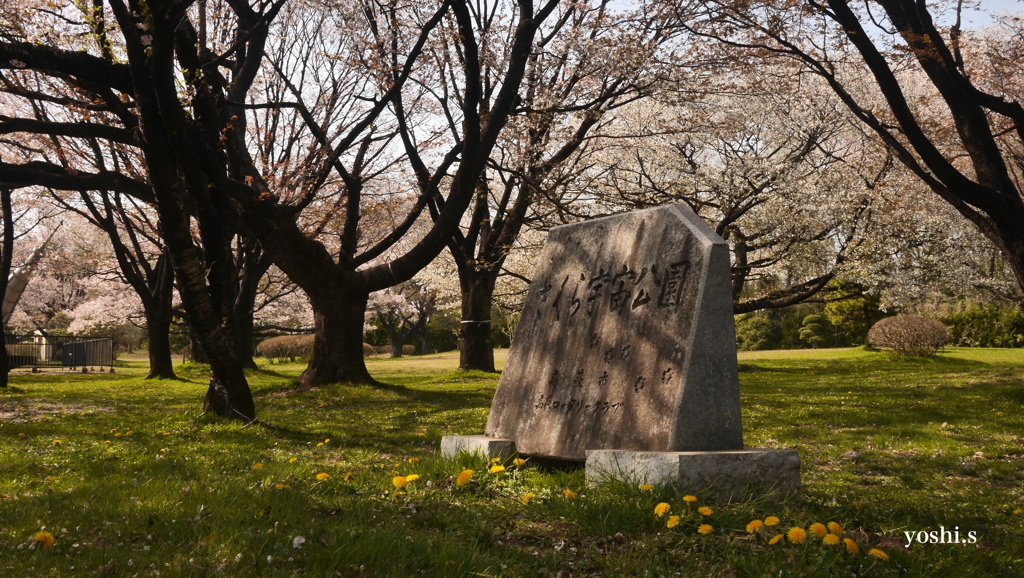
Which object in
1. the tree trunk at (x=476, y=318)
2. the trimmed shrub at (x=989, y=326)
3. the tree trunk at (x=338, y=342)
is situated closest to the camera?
the tree trunk at (x=338, y=342)

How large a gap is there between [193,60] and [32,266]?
28.3 m

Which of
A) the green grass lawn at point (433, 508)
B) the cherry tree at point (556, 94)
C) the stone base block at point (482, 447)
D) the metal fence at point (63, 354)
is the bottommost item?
the green grass lawn at point (433, 508)

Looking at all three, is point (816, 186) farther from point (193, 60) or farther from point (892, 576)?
point (892, 576)

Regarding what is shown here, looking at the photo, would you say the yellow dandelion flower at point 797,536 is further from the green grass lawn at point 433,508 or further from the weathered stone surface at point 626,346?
the weathered stone surface at point 626,346

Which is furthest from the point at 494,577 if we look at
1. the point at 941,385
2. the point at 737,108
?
the point at 737,108

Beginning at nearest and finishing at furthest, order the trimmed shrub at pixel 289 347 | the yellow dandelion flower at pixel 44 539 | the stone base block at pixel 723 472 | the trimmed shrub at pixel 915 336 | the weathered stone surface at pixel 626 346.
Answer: the yellow dandelion flower at pixel 44 539, the stone base block at pixel 723 472, the weathered stone surface at pixel 626 346, the trimmed shrub at pixel 915 336, the trimmed shrub at pixel 289 347

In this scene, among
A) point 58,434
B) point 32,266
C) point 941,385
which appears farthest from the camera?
point 32,266

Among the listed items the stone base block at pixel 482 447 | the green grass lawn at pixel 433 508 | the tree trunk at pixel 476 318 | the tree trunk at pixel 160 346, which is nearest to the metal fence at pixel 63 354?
the tree trunk at pixel 160 346

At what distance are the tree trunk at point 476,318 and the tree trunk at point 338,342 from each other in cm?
637

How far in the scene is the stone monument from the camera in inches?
216

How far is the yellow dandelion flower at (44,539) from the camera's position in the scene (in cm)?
382

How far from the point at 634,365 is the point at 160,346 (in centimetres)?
2259

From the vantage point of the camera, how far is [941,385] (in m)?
18.3

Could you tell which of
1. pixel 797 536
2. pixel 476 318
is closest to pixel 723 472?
pixel 797 536
